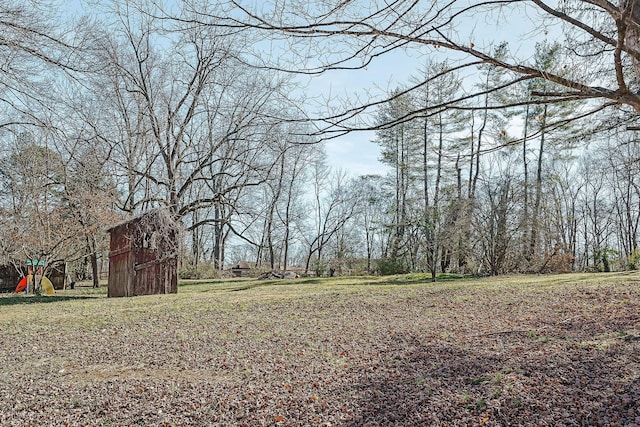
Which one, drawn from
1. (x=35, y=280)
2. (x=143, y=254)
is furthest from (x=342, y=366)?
(x=35, y=280)

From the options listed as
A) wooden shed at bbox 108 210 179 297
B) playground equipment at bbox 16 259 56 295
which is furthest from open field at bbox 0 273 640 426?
playground equipment at bbox 16 259 56 295

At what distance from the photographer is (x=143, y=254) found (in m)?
12.1

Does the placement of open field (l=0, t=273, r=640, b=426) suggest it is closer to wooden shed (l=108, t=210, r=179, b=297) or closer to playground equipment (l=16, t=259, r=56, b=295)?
wooden shed (l=108, t=210, r=179, b=297)

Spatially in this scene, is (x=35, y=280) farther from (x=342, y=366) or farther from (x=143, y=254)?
(x=342, y=366)

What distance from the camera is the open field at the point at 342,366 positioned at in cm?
311

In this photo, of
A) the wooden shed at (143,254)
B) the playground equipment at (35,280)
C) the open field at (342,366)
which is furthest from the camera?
the playground equipment at (35,280)

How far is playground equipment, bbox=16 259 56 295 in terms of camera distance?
46.0ft

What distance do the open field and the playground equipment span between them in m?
6.86

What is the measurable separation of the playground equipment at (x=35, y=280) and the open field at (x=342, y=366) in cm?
686

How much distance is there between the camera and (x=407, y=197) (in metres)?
22.0

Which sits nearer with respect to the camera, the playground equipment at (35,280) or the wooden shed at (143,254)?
the wooden shed at (143,254)

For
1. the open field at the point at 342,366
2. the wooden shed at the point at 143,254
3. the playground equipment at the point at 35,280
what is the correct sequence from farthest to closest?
the playground equipment at the point at 35,280 → the wooden shed at the point at 143,254 → the open field at the point at 342,366

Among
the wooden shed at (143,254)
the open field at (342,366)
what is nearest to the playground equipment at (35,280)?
the wooden shed at (143,254)

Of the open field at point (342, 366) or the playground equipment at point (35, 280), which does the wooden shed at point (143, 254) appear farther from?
the open field at point (342, 366)
